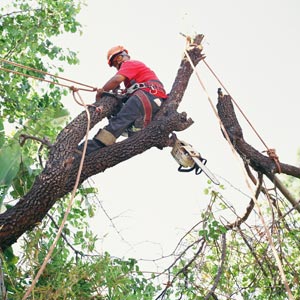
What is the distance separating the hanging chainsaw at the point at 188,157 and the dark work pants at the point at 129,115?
334mm

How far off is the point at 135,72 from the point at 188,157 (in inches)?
35.4

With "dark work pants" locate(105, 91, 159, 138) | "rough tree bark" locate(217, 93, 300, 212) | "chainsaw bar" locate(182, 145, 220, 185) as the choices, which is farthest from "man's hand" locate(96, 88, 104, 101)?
"rough tree bark" locate(217, 93, 300, 212)

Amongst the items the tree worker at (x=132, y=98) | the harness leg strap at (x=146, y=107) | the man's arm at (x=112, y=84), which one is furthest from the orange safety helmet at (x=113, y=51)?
the harness leg strap at (x=146, y=107)

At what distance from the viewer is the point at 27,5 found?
8.02m

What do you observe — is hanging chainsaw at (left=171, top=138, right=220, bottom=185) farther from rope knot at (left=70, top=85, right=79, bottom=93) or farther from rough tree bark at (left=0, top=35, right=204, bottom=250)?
rope knot at (left=70, top=85, right=79, bottom=93)

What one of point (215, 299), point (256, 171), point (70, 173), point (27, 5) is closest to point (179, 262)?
point (215, 299)

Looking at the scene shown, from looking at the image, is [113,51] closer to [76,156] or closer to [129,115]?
[129,115]

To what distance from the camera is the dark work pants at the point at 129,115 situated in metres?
4.54

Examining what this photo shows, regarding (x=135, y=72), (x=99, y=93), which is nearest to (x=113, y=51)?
(x=135, y=72)

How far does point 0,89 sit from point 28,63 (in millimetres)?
515

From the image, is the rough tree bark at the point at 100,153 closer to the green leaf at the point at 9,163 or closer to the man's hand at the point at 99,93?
the man's hand at the point at 99,93

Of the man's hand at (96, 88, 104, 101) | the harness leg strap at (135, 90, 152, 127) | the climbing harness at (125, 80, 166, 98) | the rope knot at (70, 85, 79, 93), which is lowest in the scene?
the rope knot at (70, 85, 79, 93)

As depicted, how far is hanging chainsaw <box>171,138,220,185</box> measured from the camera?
454 centimetres

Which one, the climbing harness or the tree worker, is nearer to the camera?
the tree worker
